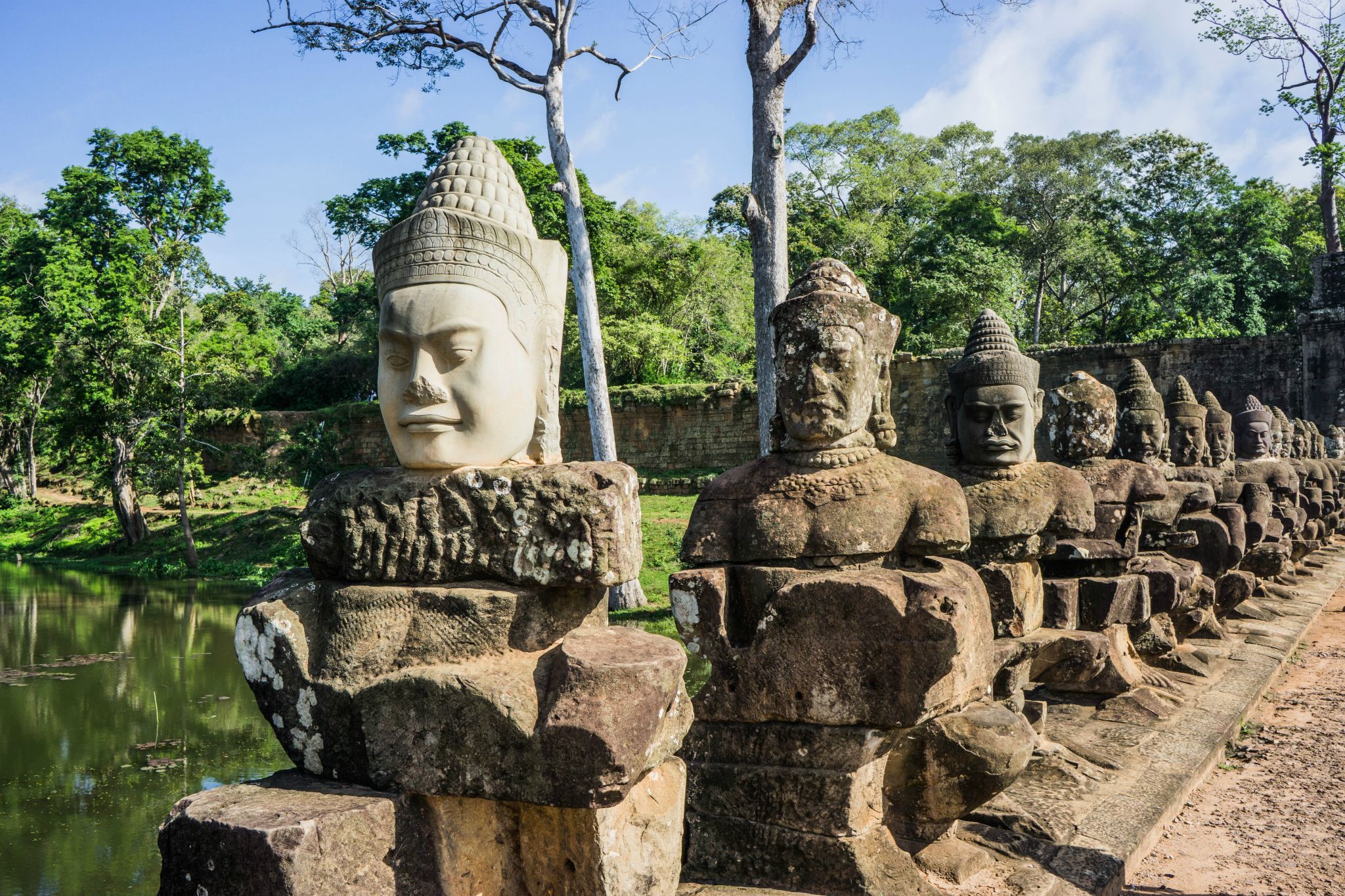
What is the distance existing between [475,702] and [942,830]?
1594 mm

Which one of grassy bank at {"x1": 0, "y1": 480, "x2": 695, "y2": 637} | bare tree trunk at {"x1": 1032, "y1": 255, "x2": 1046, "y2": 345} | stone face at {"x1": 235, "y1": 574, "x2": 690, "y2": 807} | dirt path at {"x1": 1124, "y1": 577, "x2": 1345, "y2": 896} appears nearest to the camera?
stone face at {"x1": 235, "y1": 574, "x2": 690, "y2": 807}

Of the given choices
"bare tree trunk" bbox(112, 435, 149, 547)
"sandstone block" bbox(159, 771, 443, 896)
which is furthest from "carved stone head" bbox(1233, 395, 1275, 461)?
"bare tree trunk" bbox(112, 435, 149, 547)

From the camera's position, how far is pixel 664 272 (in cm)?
2817

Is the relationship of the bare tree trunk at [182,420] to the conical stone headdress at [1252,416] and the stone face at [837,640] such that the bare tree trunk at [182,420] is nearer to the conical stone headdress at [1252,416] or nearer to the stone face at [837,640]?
the conical stone headdress at [1252,416]

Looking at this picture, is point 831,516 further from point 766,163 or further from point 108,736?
point 766,163

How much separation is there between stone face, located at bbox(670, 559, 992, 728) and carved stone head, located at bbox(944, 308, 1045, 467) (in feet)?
4.06

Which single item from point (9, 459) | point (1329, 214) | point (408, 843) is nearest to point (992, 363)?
point (408, 843)

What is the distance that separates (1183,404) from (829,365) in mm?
5959

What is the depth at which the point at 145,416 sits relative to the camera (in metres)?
18.5

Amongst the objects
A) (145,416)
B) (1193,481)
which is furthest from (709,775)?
(145,416)

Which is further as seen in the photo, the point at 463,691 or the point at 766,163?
the point at 766,163

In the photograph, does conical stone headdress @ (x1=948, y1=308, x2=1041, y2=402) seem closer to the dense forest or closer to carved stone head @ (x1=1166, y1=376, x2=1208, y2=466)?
carved stone head @ (x1=1166, y1=376, x2=1208, y2=466)

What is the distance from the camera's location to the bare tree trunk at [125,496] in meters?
19.1

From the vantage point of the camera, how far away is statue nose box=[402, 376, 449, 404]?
2064 mm
